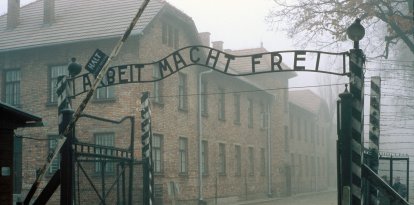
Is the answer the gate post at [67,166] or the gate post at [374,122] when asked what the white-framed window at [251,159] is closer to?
the gate post at [374,122]

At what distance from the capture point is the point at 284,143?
135 feet

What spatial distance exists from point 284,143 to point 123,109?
21721 mm

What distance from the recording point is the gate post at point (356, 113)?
7773 mm

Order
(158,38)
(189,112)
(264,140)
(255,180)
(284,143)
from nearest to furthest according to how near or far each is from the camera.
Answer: (158,38) → (189,112) → (255,180) → (264,140) → (284,143)

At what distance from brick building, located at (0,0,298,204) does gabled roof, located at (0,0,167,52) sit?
0.05 meters

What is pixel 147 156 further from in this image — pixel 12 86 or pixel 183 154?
pixel 12 86

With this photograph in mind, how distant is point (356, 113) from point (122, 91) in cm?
1493

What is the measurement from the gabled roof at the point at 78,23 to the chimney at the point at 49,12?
218 millimetres

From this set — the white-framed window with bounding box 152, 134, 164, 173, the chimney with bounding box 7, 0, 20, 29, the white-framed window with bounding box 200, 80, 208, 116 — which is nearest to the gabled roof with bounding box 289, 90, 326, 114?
the white-framed window with bounding box 200, 80, 208, 116

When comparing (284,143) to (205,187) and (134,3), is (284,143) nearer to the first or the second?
(205,187)

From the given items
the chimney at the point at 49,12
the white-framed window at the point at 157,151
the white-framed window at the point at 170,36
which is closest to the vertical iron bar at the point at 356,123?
the white-framed window at the point at 157,151

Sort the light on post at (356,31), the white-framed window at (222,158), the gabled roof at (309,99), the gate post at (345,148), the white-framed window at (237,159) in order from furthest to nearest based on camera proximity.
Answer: the gabled roof at (309,99), the white-framed window at (237,159), the white-framed window at (222,158), the light on post at (356,31), the gate post at (345,148)

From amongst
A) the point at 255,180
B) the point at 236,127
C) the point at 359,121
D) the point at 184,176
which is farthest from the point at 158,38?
the point at 359,121

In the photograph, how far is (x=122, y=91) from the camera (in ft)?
71.6
